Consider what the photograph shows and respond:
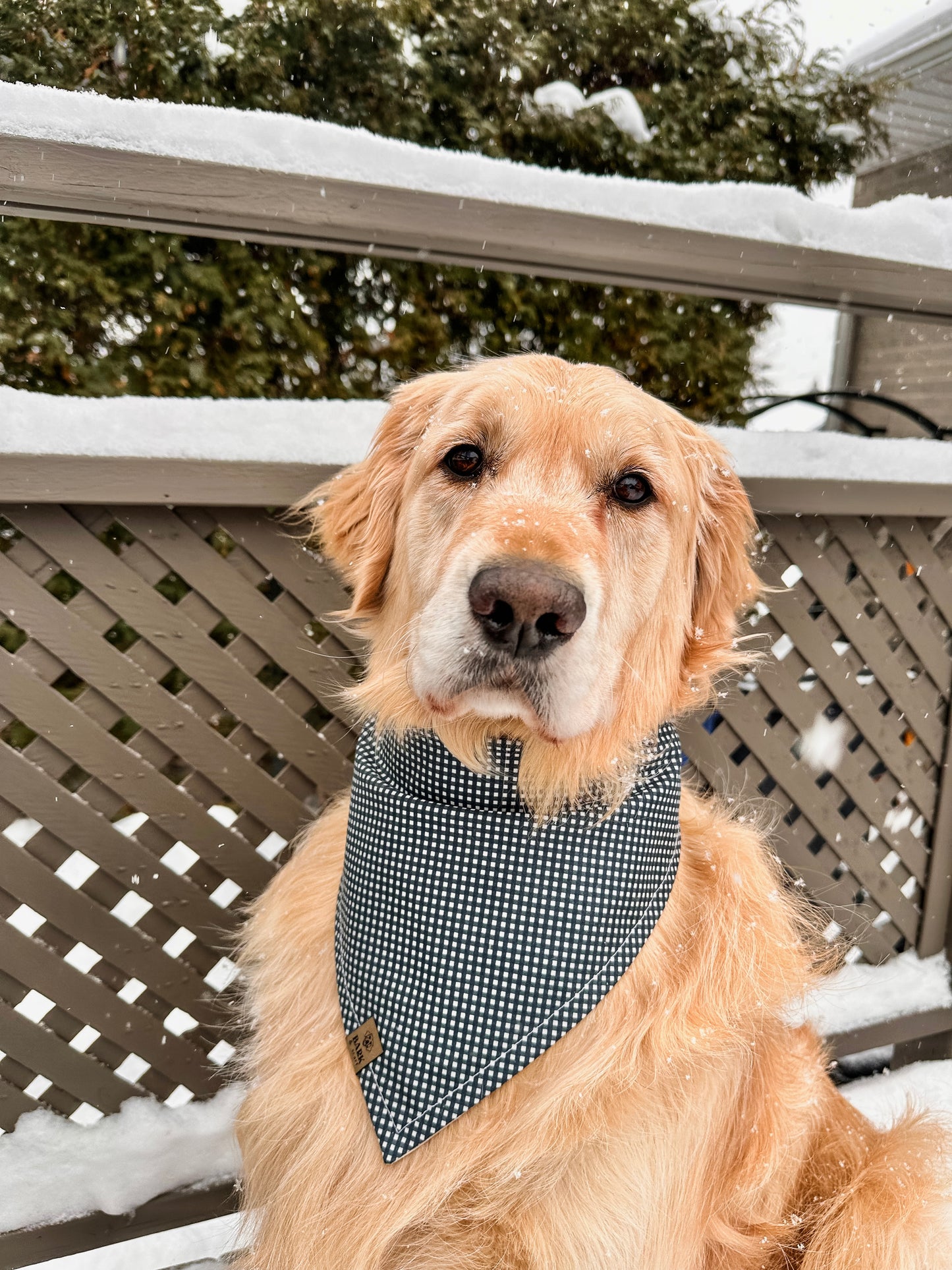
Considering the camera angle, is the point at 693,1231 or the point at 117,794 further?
the point at 117,794

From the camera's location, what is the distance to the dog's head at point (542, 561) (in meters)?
1.32

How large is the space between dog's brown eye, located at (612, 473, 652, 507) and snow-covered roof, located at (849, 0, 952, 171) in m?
4.23

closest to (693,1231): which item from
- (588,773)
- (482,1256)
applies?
(482,1256)

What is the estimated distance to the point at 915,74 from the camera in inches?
180

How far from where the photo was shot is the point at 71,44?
2.93 m

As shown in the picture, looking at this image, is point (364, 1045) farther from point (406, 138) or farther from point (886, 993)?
point (406, 138)

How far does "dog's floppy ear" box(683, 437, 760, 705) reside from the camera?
5.79 ft

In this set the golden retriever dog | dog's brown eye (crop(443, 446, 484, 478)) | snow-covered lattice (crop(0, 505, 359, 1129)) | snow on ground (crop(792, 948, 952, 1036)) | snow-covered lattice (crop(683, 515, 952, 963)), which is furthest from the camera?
snow on ground (crop(792, 948, 952, 1036))

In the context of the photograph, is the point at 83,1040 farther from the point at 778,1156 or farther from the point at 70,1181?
the point at 778,1156

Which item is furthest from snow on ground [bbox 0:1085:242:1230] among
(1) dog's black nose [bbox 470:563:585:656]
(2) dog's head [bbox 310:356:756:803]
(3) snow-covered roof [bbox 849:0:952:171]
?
(3) snow-covered roof [bbox 849:0:952:171]

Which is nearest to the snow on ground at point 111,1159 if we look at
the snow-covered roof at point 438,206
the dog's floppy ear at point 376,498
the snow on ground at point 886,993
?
the dog's floppy ear at point 376,498

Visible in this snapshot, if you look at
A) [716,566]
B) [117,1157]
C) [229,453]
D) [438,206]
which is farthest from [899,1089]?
[438,206]

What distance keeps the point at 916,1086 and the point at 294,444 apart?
3.20 metres

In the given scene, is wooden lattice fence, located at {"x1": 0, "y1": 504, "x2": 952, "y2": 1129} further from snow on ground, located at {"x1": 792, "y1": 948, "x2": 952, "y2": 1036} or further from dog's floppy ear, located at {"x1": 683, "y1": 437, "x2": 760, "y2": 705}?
dog's floppy ear, located at {"x1": 683, "y1": 437, "x2": 760, "y2": 705}
